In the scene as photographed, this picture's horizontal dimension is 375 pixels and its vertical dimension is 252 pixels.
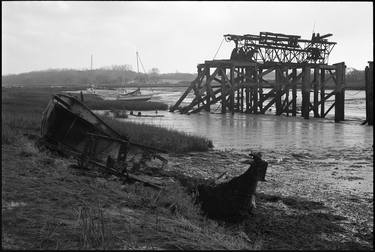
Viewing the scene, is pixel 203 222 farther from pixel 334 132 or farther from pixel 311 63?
pixel 311 63

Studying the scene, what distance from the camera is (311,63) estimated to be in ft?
113

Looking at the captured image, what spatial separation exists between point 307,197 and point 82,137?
5556mm

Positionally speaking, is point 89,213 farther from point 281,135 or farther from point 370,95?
point 370,95

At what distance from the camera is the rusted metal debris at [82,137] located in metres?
9.98

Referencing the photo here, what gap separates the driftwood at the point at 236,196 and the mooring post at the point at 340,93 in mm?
23487

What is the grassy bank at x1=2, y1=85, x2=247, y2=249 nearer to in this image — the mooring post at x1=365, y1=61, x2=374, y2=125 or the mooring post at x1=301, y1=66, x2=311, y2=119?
the mooring post at x1=365, y1=61, x2=374, y2=125

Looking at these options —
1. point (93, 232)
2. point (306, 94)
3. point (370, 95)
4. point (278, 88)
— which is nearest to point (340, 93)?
point (306, 94)

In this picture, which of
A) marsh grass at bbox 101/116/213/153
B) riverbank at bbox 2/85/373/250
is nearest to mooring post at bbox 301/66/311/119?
marsh grass at bbox 101/116/213/153

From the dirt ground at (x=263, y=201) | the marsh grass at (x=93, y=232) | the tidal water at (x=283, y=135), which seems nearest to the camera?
the marsh grass at (x=93, y=232)

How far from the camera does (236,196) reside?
25.0 ft

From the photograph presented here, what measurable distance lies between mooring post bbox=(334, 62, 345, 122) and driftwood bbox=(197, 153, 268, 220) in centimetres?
2349

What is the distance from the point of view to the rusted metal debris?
9984mm

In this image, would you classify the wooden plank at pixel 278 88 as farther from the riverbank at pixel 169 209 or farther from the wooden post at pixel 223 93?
the riverbank at pixel 169 209

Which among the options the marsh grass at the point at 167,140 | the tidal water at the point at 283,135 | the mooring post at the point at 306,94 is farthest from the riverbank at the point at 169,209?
the mooring post at the point at 306,94
